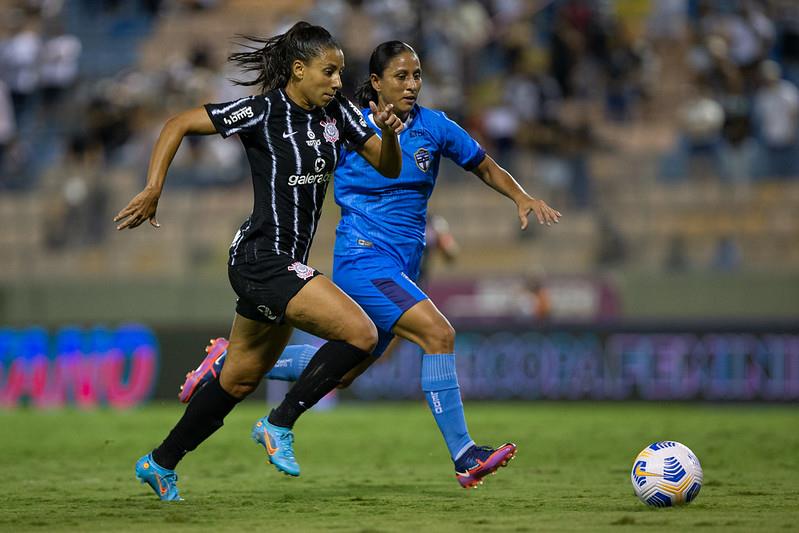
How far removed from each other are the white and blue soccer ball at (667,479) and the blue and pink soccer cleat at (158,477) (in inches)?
93.2

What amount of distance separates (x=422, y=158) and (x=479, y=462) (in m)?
1.84

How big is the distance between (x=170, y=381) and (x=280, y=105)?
1057 cm

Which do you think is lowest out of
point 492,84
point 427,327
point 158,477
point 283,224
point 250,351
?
point 158,477

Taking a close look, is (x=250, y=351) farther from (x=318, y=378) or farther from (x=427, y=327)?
(x=427, y=327)

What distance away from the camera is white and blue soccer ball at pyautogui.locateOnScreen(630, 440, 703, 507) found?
6.10m

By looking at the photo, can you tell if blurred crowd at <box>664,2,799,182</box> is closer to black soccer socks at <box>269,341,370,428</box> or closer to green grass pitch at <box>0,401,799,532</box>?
green grass pitch at <box>0,401,799,532</box>

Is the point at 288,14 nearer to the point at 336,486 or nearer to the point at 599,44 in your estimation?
the point at 599,44

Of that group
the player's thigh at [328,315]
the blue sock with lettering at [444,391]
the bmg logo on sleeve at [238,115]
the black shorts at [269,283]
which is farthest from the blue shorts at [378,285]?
the bmg logo on sleeve at [238,115]

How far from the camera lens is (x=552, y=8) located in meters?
18.6

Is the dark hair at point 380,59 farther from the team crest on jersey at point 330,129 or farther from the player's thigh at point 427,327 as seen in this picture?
the player's thigh at point 427,327

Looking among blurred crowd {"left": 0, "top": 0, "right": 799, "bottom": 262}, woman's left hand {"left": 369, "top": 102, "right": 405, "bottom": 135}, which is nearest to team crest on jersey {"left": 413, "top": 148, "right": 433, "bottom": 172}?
woman's left hand {"left": 369, "top": 102, "right": 405, "bottom": 135}

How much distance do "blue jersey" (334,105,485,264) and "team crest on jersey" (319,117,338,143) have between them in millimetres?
694

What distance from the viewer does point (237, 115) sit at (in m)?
6.37

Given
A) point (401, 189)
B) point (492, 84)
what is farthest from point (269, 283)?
point (492, 84)
